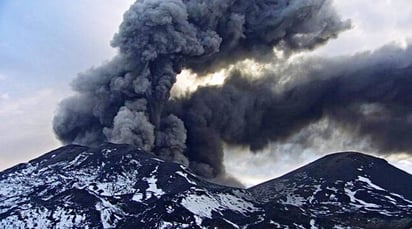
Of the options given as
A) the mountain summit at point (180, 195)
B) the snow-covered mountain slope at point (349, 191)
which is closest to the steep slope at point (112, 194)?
the mountain summit at point (180, 195)

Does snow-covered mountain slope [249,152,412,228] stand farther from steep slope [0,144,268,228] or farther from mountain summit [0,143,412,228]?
steep slope [0,144,268,228]

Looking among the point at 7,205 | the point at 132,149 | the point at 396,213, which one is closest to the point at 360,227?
the point at 396,213

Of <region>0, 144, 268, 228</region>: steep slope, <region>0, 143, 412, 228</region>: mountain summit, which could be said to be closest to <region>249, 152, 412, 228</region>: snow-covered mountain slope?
<region>0, 143, 412, 228</region>: mountain summit

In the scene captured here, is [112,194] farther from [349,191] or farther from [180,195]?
[349,191]

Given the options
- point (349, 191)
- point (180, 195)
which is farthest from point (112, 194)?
point (349, 191)

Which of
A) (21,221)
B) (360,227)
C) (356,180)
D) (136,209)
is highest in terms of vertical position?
(356,180)

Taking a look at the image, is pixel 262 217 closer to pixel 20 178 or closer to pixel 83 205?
pixel 83 205
